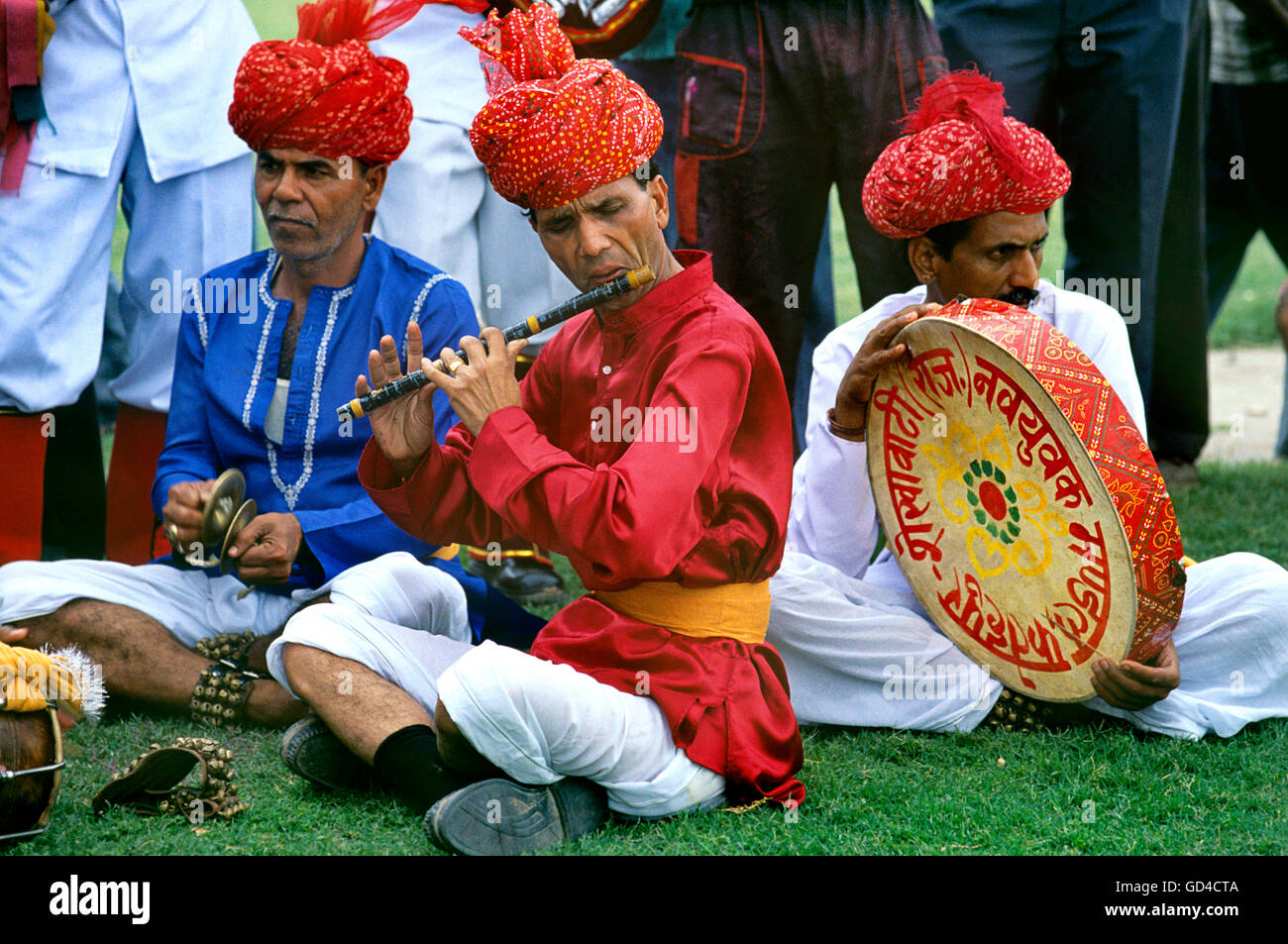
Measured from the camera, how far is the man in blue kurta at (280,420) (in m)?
3.54

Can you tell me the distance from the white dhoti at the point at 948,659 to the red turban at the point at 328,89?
148 centimetres

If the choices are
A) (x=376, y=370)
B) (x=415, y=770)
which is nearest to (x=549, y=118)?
(x=376, y=370)

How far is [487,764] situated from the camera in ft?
9.45

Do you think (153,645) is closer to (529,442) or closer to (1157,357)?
(529,442)

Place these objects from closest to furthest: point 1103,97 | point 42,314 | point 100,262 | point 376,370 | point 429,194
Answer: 1. point 376,370
2. point 42,314
3. point 100,262
4. point 429,194
5. point 1103,97

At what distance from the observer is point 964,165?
11.6 ft

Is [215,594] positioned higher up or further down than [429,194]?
further down

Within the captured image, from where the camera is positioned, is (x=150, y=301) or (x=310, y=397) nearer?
(x=310, y=397)

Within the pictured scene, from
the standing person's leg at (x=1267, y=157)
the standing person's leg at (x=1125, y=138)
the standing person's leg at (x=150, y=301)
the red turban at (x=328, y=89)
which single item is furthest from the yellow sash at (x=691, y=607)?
the standing person's leg at (x=1267, y=157)

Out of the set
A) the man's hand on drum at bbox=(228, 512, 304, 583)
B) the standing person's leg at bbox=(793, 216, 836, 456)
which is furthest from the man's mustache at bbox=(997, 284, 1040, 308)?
the man's hand on drum at bbox=(228, 512, 304, 583)

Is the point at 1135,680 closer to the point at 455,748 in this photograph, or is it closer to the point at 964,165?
the point at 964,165

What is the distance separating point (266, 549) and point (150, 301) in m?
1.23

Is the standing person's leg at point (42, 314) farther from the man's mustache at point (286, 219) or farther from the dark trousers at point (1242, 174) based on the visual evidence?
the dark trousers at point (1242, 174)
